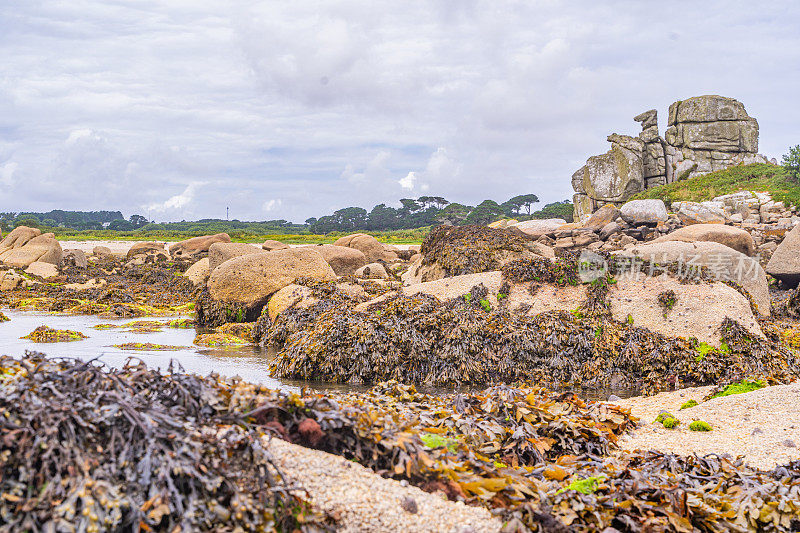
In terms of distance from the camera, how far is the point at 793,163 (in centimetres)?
3709


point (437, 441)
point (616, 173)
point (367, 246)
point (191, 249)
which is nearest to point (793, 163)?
point (616, 173)

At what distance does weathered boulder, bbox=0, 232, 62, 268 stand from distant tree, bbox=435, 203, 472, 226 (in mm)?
49813

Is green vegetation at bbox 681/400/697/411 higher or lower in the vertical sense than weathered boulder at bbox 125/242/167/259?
lower

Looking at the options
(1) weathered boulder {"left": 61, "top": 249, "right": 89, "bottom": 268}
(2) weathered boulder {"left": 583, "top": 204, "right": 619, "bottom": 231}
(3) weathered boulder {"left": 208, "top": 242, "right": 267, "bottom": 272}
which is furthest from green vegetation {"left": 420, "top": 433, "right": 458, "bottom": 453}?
(1) weathered boulder {"left": 61, "top": 249, "right": 89, "bottom": 268}

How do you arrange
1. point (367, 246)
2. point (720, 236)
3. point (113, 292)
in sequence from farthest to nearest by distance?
point (367, 246) → point (113, 292) → point (720, 236)

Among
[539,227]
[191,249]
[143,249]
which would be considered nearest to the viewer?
[191,249]

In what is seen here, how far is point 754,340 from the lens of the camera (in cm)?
880

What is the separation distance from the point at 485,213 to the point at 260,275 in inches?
2270

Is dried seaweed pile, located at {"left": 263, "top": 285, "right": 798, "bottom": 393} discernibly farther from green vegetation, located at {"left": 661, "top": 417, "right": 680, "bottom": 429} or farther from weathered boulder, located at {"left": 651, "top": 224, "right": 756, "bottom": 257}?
weathered boulder, located at {"left": 651, "top": 224, "right": 756, "bottom": 257}

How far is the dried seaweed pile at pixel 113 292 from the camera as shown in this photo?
16266 mm

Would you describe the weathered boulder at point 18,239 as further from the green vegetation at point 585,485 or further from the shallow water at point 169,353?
the green vegetation at point 585,485

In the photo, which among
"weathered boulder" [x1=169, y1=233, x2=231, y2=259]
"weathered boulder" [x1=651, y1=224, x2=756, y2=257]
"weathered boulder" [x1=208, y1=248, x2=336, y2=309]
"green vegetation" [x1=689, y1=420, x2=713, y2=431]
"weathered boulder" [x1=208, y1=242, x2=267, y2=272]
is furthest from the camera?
"weathered boulder" [x1=169, y1=233, x2=231, y2=259]

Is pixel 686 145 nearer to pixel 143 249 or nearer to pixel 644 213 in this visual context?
pixel 644 213

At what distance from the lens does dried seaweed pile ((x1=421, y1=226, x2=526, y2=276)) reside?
12.9m
